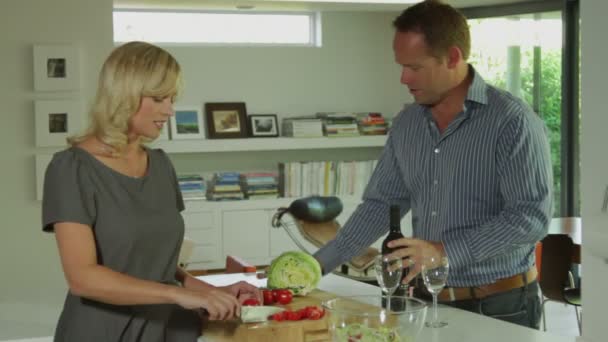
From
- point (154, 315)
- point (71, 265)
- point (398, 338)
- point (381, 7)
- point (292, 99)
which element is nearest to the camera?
point (398, 338)

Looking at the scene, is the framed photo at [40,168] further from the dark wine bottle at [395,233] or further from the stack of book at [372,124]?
the dark wine bottle at [395,233]

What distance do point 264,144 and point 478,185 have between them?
5308 millimetres

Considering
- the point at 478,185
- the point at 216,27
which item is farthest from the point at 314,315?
the point at 216,27

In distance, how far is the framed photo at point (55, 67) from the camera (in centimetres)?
668

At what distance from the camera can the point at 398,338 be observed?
206cm

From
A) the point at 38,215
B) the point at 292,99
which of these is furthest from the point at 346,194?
the point at 38,215

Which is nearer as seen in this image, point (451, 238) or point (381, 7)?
point (451, 238)

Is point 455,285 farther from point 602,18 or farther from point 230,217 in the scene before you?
point 230,217

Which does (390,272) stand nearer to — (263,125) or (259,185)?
(259,185)

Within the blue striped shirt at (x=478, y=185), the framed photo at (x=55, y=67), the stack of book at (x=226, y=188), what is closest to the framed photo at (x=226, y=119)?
the stack of book at (x=226, y=188)

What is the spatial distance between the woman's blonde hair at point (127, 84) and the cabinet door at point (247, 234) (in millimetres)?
5551

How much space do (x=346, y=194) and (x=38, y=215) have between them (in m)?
2.88

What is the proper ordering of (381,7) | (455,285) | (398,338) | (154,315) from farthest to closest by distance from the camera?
(381,7)
(455,285)
(154,315)
(398,338)

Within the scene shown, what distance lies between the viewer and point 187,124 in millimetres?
8148
